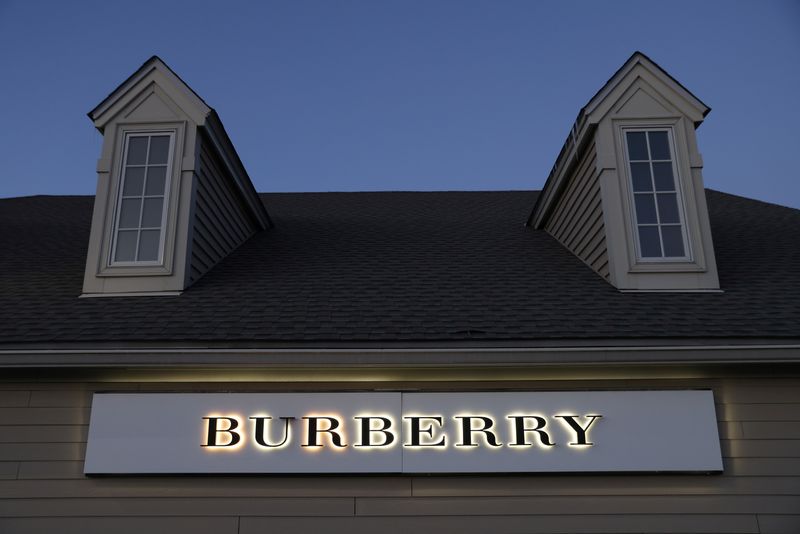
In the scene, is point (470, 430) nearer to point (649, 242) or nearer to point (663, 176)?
point (649, 242)

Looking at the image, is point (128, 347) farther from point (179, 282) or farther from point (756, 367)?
point (756, 367)

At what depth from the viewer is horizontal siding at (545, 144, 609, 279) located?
8.02 metres

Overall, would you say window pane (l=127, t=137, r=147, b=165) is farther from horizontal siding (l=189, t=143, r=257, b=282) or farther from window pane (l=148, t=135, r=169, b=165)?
horizontal siding (l=189, t=143, r=257, b=282)

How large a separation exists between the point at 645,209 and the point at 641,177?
0.42 meters

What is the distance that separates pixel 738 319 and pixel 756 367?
53cm

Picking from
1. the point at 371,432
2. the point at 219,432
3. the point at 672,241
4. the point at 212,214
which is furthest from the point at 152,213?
the point at 672,241

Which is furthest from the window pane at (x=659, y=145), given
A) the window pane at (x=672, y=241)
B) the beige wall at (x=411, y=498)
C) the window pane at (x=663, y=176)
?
the beige wall at (x=411, y=498)

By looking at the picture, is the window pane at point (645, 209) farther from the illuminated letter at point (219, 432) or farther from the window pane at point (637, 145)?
the illuminated letter at point (219, 432)

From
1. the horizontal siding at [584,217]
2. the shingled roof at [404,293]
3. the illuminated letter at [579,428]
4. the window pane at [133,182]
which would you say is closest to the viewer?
the illuminated letter at [579,428]

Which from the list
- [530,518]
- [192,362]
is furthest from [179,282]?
[530,518]

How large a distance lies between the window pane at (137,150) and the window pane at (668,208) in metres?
6.16

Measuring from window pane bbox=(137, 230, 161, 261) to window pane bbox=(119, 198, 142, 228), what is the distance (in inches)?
7.0

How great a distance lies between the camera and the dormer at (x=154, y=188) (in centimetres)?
747

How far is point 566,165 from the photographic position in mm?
8961
